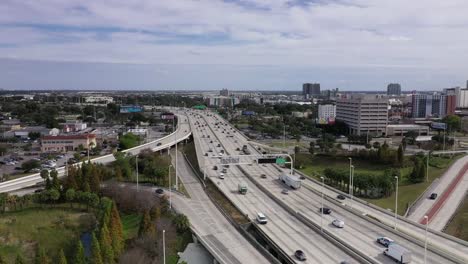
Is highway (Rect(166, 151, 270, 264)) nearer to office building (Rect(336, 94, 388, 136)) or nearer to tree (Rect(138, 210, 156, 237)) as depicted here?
tree (Rect(138, 210, 156, 237))

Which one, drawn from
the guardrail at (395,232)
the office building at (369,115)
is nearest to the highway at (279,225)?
the guardrail at (395,232)

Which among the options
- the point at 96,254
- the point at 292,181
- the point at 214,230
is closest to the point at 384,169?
the point at 292,181

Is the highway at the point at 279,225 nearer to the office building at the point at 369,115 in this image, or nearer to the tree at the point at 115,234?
the tree at the point at 115,234

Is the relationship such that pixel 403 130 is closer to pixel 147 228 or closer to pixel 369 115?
pixel 369 115

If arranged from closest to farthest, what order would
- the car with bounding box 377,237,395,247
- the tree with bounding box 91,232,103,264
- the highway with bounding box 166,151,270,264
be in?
the tree with bounding box 91,232,103,264 < the highway with bounding box 166,151,270,264 < the car with bounding box 377,237,395,247

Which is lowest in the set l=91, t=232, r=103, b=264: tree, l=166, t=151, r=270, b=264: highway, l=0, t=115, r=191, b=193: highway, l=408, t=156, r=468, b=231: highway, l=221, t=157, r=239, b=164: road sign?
l=408, t=156, r=468, b=231: highway

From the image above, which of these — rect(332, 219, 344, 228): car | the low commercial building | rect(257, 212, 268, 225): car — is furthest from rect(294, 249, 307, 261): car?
the low commercial building
